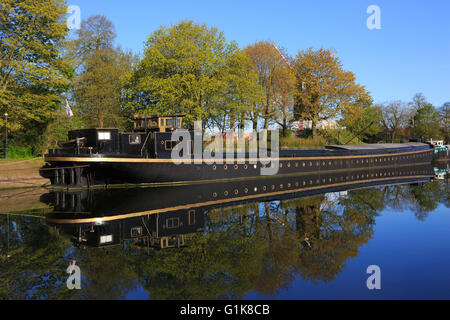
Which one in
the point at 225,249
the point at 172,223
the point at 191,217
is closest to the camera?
the point at 225,249

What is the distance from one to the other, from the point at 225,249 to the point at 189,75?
2863cm

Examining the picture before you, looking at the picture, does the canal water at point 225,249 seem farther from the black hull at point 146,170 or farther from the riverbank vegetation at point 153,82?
the riverbank vegetation at point 153,82

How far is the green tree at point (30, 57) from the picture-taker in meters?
29.3

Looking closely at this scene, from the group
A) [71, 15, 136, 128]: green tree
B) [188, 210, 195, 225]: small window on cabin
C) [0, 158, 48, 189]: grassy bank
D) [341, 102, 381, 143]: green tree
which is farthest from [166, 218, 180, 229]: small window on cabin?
[341, 102, 381, 143]: green tree

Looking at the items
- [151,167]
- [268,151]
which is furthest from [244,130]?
[151,167]

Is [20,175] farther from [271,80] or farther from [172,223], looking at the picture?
[271,80]

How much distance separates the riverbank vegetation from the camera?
100 ft

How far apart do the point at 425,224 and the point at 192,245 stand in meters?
9.47

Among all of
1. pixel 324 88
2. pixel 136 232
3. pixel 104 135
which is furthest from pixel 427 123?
pixel 136 232

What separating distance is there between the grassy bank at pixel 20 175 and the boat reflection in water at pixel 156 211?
17.4 feet

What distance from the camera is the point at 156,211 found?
14.6 metres

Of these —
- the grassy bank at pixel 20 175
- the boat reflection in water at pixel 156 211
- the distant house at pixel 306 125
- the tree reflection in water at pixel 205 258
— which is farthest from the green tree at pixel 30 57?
the distant house at pixel 306 125

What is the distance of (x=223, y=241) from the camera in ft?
33.5

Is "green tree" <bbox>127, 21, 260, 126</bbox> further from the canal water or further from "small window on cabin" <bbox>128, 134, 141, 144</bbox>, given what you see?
the canal water
